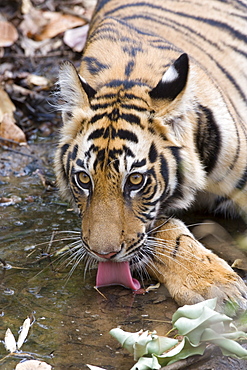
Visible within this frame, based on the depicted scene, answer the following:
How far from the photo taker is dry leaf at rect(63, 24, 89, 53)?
6.37m

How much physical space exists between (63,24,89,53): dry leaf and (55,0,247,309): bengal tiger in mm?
2665

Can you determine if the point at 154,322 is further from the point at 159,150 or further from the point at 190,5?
the point at 190,5

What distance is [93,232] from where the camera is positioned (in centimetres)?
276

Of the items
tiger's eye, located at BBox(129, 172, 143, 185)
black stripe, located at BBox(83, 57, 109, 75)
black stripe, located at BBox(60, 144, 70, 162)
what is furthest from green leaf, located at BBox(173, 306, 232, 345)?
black stripe, located at BBox(83, 57, 109, 75)

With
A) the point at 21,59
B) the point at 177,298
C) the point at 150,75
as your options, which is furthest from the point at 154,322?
the point at 21,59

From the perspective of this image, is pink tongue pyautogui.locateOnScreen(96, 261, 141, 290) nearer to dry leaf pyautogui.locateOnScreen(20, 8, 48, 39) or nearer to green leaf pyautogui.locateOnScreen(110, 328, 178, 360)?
green leaf pyautogui.locateOnScreen(110, 328, 178, 360)

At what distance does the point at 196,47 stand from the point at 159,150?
1191 mm

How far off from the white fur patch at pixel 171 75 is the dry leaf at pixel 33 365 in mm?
1403

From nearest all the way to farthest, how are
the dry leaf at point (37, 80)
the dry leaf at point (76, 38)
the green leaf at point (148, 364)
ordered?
the green leaf at point (148, 364), the dry leaf at point (37, 80), the dry leaf at point (76, 38)

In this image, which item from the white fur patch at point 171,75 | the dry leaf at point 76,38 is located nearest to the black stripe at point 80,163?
Result: the white fur patch at point 171,75

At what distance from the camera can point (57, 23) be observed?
21.7ft

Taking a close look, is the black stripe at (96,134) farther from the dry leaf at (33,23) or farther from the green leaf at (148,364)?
the dry leaf at (33,23)

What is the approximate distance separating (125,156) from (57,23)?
4099 mm

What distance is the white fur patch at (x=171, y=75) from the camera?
292 cm
